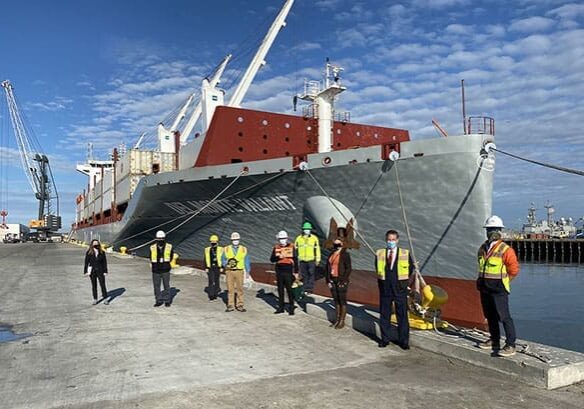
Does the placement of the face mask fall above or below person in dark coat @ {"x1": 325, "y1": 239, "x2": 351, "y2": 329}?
above

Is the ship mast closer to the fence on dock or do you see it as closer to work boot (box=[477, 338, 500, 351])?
work boot (box=[477, 338, 500, 351])

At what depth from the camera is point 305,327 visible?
795 centimetres

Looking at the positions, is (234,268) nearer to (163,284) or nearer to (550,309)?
(163,284)

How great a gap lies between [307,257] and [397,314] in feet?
10.1

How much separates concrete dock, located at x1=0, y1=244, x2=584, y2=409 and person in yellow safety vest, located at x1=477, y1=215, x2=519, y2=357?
44 centimetres

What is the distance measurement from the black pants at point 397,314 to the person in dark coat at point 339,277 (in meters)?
0.94

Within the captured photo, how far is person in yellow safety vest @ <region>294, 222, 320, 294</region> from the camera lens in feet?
30.7

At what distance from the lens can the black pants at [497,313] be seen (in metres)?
5.43

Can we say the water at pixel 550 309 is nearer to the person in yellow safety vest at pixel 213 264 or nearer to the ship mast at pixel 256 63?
the person in yellow safety vest at pixel 213 264

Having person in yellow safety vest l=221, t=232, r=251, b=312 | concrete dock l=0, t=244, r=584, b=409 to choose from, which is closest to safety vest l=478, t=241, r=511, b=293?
concrete dock l=0, t=244, r=584, b=409

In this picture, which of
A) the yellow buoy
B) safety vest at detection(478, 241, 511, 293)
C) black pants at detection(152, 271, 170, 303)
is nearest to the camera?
safety vest at detection(478, 241, 511, 293)

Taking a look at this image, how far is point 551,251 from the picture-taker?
2218 inches

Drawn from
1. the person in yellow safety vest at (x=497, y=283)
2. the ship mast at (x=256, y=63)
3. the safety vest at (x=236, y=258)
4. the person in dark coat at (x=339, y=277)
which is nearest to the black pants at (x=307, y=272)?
the safety vest at (x=236, y=258)

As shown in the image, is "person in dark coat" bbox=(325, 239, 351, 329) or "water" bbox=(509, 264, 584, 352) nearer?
"person in dark coat" bbox=(325, 239, 351, 329)
